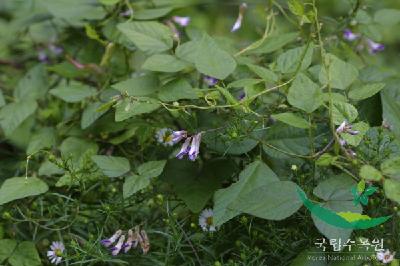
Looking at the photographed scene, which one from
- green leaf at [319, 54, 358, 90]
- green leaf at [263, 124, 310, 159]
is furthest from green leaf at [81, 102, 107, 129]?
green leaf at [319, 54, 358, 90]

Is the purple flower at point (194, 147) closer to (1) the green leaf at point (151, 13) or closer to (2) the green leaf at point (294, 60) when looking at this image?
(2) the green leaf at point (294, 60)

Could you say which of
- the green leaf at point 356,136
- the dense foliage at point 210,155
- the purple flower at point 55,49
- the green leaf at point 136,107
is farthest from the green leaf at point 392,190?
the purple flower at point 55,49

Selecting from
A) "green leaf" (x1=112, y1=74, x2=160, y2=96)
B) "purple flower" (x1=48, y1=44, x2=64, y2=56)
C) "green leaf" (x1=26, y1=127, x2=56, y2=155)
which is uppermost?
"green leaf" (x1=112, y1=74, x2=160, y2=96)

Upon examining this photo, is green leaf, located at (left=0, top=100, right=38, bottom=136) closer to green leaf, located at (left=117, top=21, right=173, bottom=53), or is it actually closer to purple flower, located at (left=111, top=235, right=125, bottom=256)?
green leaf, located at (left=117, top=21, right=173, bottom=53)

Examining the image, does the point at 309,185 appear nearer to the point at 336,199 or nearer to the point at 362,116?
the point at 336,199

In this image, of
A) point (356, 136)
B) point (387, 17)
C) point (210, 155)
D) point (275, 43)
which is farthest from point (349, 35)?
point (356, 136)

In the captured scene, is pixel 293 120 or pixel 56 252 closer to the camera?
pixel 293 120

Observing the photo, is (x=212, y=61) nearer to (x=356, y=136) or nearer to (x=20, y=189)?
(x=356, y=136)

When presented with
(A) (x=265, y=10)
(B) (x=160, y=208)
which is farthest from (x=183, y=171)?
(A) (x=265, y=10)
